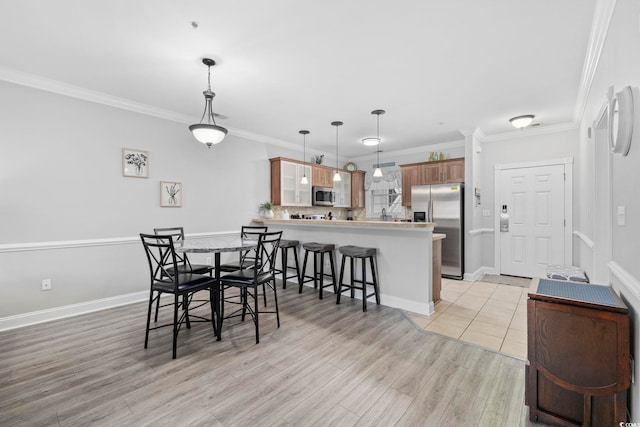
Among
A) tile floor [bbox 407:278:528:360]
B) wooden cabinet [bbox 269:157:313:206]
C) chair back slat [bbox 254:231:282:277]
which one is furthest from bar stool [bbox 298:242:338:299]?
wooden cabinet [bbox 269:157:313:206]

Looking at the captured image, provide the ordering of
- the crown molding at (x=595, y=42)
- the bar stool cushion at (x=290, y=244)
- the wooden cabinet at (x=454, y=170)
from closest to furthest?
1. the crown molding at (x=595, y=42)
2. the bar stool cushion at (x=290, y=244)
3. the wooden cabinet at (x=454, y=170)

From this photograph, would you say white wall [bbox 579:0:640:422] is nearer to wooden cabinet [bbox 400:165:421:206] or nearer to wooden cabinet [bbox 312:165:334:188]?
wooden cabinet [bbox 400:165:421:206]

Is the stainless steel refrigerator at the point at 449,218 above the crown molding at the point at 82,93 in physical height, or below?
below

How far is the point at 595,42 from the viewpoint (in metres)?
2.38

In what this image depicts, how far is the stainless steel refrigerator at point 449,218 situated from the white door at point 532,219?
2.87 ft

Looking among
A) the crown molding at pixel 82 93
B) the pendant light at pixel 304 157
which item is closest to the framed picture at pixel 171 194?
the crown molding at pixel 82 93

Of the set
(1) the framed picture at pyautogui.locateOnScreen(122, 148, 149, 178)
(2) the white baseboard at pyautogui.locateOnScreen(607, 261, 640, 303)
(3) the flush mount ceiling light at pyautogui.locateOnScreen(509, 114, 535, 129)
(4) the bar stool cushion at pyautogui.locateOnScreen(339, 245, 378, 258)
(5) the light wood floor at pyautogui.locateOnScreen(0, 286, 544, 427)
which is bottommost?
(5) the light wood floor at pyautogui.locateOnScreen(0, 286, 544, 427)

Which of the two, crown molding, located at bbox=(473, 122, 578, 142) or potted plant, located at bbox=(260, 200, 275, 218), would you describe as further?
potted plant, located at bbox=(260, 200, 275, 218)

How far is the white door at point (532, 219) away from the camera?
16.0 feet

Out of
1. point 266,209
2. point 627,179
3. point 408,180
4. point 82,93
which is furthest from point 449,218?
point 82,93

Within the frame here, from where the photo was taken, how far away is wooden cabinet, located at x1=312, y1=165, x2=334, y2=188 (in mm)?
6410

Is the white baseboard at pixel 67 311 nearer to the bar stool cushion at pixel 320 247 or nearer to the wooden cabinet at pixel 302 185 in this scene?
the bar stool cushion at pixel 320 247

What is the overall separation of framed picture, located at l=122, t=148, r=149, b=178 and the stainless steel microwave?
331 cm

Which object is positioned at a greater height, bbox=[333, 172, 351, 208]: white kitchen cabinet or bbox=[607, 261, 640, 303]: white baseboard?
bbox=[333, 172, 351, 208]: white kitchen cabinet
